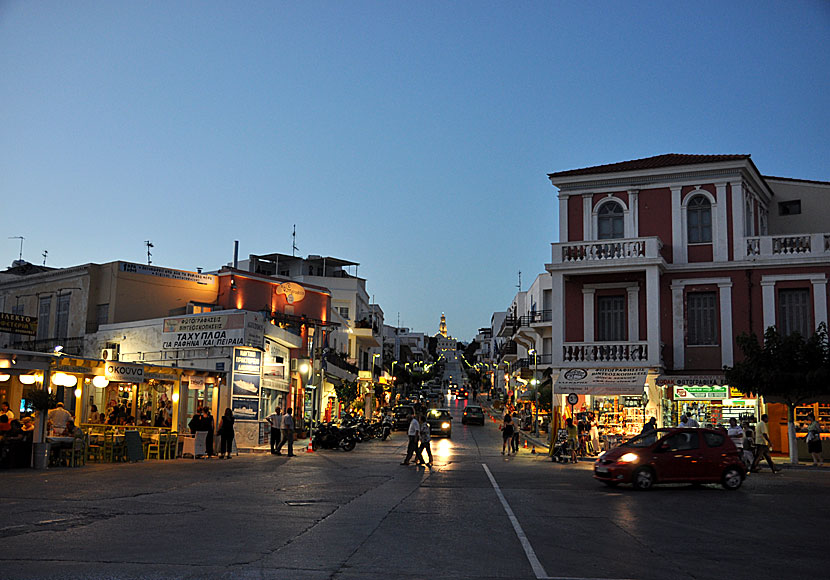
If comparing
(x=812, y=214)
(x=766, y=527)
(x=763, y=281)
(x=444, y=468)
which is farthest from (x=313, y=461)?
(x=812, y=214)

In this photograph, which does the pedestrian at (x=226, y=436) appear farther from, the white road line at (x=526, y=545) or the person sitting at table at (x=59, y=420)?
the white road line at (x=526, y=545)

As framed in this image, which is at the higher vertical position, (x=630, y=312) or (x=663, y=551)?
(x=630, y=312)

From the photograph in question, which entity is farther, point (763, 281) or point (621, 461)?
point (763, 281)

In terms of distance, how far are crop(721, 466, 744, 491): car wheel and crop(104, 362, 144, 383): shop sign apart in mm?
17797

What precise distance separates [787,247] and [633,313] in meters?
6.51

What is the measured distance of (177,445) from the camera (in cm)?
2694

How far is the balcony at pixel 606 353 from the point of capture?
32125 mm

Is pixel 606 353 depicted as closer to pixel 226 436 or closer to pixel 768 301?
pixel 768 301

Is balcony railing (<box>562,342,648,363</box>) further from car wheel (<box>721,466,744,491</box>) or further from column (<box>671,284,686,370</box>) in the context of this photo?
car wheel (<box>721,466,744,491</box>)

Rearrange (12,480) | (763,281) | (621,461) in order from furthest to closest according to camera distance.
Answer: (763,281) → (621,461) → (12,480)

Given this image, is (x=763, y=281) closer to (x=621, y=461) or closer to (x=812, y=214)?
(x=812, y=214)

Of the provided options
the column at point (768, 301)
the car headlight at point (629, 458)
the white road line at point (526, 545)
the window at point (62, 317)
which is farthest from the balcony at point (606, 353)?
the window at point (62, 317)

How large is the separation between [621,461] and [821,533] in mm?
7059

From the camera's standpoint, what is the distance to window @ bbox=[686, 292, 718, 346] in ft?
107
